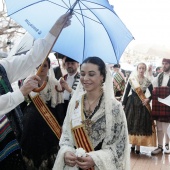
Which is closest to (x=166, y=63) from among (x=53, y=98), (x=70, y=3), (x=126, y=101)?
(x=126, y=101)

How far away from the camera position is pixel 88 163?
7.04ft

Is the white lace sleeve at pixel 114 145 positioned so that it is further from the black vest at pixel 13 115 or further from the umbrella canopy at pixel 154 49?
the umbrella canopy at pixel 154 49

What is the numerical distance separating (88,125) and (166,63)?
3.96 m

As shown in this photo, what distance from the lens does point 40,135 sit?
3.53 meters

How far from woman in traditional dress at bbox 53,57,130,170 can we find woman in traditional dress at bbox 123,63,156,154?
351 cm

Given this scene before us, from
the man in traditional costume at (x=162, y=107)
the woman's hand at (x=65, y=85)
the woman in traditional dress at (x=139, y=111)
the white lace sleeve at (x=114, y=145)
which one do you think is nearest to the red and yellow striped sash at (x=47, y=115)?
the woman's hand at (x=65, y=85)

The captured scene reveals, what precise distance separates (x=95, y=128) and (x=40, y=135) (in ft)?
4.64

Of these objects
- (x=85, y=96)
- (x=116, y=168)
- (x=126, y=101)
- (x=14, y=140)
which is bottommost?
(x=126, y=101)

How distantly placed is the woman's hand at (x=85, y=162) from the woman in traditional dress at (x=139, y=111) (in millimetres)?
3818

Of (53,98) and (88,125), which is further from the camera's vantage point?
(53,98)

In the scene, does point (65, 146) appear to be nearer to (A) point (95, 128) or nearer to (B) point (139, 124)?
(A) point (95, 128)

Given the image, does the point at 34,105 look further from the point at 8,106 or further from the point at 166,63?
the point at 166,63

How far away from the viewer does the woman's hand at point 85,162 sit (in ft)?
7.00

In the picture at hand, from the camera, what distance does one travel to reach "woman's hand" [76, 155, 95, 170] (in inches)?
84.0
